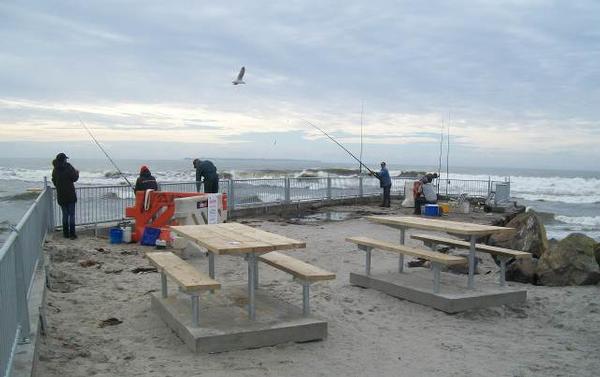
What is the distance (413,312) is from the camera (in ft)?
22.6

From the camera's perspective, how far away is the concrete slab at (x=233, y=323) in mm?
5207

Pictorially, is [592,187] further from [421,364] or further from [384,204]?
[421,364]

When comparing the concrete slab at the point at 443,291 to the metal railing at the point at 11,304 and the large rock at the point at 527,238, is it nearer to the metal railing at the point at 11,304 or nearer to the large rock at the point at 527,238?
the large rock at the point at 527,238

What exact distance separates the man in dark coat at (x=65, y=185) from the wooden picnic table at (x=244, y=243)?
5.37m

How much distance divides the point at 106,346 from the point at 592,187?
58072mm

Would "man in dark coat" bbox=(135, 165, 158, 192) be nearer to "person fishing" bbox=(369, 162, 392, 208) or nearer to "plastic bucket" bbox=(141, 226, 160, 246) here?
"plastic bucket" bbox=(141, 226, 160, 246)

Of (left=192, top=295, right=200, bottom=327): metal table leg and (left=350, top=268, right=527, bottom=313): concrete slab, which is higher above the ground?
(left=192, top=295, right=200, bottom=327): metal table leg

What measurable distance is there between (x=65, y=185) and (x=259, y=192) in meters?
6.97

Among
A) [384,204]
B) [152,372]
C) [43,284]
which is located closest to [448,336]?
[152,372]

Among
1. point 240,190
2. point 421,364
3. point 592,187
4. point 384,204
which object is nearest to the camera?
point 421,364

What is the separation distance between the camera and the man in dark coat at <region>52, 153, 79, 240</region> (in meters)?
11.0

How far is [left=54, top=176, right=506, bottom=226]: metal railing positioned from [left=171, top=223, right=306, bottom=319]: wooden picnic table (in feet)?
21.6

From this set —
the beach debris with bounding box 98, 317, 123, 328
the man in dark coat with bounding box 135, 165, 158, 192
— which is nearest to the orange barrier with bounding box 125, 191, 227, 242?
the man in dark coat with bounding box 135, 165, 158, 192

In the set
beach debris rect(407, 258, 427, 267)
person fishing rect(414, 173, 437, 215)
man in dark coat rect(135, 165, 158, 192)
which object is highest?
man in dark coat rect(135, 165, 158, 192)
